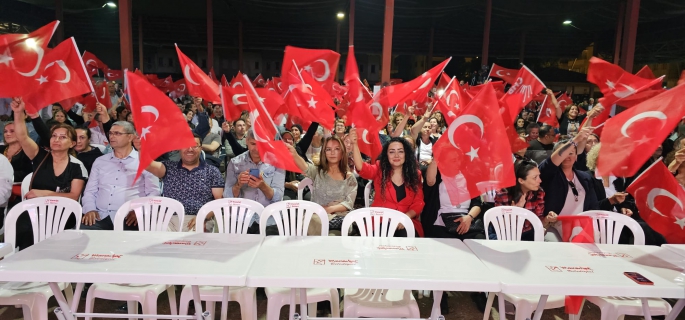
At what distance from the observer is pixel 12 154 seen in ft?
15.3

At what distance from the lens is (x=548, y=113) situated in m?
7.70

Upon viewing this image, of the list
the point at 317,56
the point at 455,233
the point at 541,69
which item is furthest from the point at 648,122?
the point at 541,69

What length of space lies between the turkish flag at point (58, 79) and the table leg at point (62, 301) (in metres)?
2.20

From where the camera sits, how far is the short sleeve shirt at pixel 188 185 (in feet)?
13.5

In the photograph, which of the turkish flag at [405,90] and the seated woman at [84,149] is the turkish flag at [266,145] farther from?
the turkish flag at [405,90]

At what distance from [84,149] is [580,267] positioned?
483 centimetres

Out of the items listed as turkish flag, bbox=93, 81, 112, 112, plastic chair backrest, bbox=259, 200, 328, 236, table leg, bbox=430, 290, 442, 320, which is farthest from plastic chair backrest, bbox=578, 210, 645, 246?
turkish flag, bbox=93, 81, 112, 112

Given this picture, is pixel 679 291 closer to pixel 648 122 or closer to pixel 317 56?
pixel 648 122

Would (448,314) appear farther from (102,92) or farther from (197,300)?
(102,92)

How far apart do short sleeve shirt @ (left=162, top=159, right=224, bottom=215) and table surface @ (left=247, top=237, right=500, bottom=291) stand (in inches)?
59.5

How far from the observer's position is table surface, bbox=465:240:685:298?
7.60 ft

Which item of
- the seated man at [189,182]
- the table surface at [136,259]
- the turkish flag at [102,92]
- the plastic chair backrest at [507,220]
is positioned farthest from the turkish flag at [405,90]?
the turkish flag at [102,92]

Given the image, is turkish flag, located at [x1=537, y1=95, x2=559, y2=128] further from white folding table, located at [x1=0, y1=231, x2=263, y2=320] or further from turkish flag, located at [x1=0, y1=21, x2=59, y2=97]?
turkish flag, located at [x1=0, y1=21, x2=59, y2=97]

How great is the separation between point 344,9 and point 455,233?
12008mm
